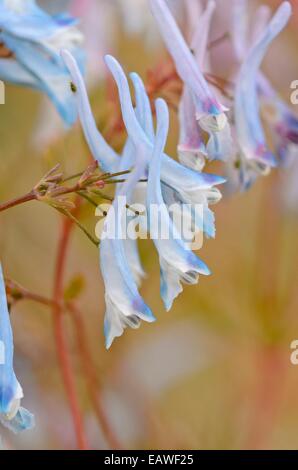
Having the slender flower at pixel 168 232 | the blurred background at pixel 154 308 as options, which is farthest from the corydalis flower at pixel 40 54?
the slender flower at pixel 168 232

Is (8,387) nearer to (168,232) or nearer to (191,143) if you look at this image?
(168,232)

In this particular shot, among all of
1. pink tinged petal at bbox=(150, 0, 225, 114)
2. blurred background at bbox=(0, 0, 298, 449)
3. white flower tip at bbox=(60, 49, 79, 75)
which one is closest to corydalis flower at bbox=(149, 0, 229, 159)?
pink tinged petal at bbox=(150, 0, 225, 114)

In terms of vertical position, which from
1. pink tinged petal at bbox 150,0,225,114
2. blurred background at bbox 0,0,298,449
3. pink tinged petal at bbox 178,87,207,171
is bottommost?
blurred background at bbox 0,0,298,449

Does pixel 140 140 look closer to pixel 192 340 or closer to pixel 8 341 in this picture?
pixel 8 341

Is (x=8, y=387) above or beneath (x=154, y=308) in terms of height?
above

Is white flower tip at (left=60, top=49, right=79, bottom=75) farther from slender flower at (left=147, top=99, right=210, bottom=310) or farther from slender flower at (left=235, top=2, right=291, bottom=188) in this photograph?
slender flower at (left=235, top=2, right=291, bottom=188)

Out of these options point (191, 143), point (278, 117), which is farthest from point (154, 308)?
point (191, 143)
